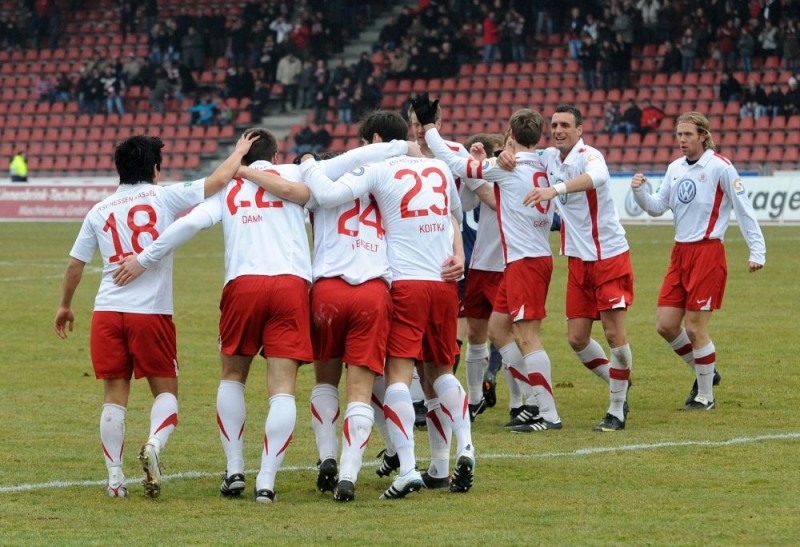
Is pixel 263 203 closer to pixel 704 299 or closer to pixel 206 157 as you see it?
pixel 704 299

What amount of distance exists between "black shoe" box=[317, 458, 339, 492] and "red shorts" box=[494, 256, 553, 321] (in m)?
2.68

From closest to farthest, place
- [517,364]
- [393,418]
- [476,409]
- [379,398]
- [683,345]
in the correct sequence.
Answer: [393,418], [379,398], [517,364], [476,409], [683,345]

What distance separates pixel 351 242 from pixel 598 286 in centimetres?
282

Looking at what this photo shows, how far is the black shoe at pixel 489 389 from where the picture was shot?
35.6ft

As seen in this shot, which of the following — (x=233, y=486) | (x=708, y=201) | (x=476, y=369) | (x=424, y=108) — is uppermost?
(x=424, y=108)

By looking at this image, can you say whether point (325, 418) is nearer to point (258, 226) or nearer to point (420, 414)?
point (258, 226)

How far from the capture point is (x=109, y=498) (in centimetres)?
722

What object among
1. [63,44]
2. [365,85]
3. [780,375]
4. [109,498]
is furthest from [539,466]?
[63,44]

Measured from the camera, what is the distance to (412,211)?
294 inches

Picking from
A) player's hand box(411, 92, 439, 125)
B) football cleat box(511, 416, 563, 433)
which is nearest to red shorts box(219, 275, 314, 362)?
player's hand box(411, 92, 439, 125)

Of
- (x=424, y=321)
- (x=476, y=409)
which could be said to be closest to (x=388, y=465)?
(x=424, y=321)

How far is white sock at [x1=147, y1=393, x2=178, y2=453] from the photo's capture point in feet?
23.8

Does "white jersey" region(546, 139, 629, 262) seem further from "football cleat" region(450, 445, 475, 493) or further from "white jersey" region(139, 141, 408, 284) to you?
"football cleat" region(450, 445, 475, 493)

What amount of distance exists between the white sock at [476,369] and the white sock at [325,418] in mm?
2988
